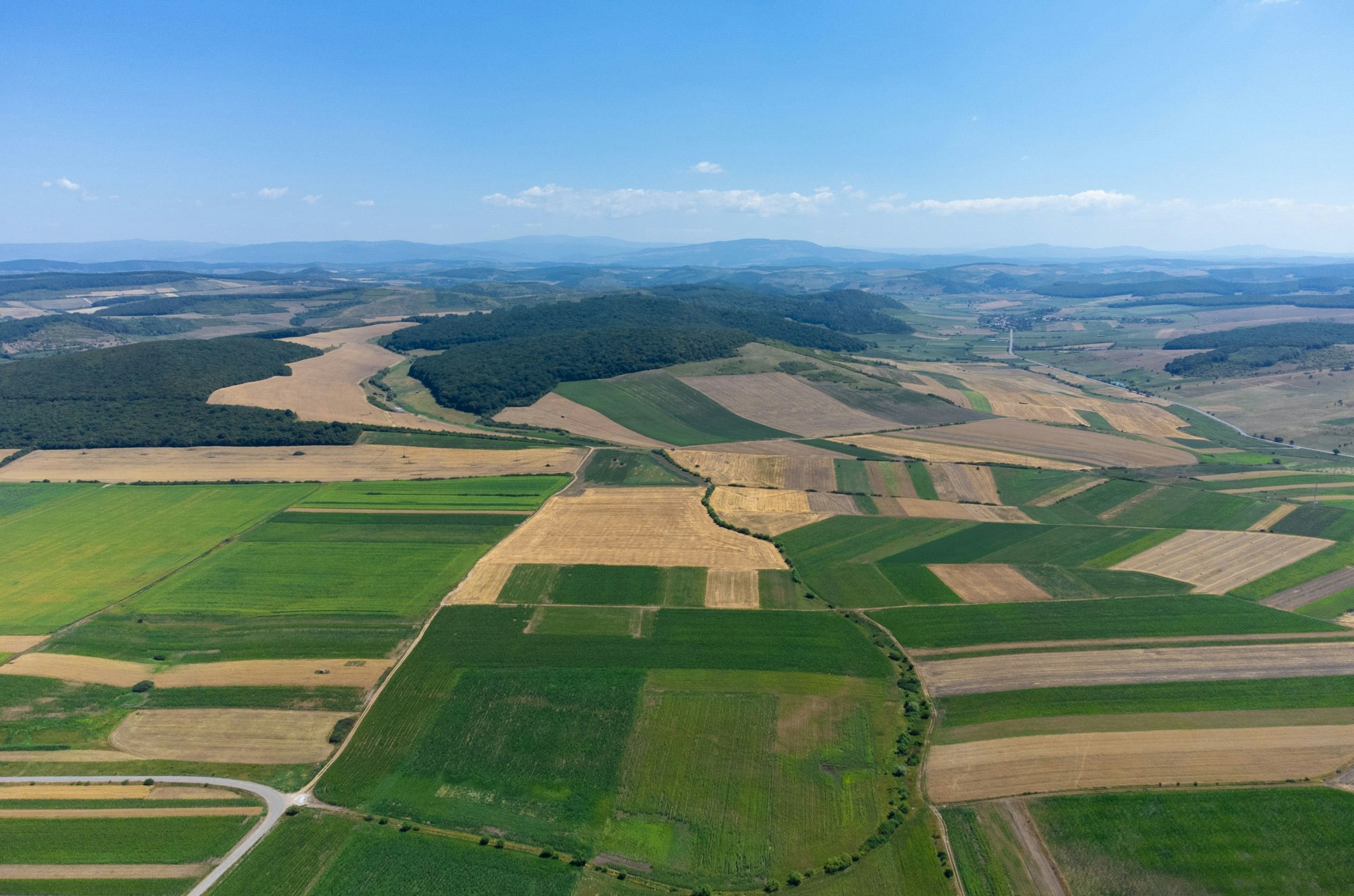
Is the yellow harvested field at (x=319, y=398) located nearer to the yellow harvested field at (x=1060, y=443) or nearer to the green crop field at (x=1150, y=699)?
the yellow harvested field at (x=1060, y=443)

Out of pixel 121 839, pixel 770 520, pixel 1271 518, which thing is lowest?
pixel 121 839

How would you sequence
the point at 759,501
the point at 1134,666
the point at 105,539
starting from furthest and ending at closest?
the point at 759,501 → the point at 105,539 → the point at 1134,666

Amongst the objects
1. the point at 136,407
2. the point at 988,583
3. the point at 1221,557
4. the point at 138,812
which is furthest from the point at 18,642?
the point at 1221,557

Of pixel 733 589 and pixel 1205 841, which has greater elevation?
pixel 733 589

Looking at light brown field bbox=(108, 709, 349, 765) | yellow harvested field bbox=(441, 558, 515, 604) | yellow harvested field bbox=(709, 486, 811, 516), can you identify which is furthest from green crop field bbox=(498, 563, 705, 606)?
light brown field bbox=(108, 709, 349, 765)

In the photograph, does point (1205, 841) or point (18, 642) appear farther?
point (18, 642)

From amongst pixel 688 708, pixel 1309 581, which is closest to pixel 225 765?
pixel 688 708

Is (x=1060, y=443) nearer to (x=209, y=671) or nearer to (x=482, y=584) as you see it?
(x=482, y=584)

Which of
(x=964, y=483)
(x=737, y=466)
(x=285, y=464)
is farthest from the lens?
(x=285, y=464)
